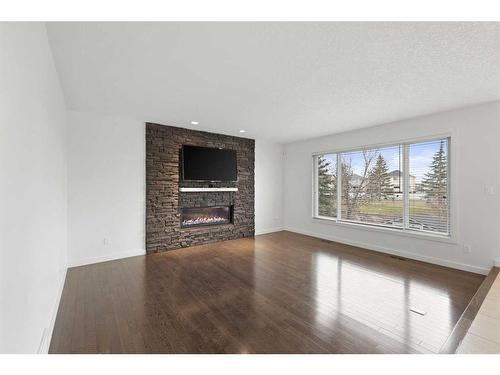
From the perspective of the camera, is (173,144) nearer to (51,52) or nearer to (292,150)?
(51,52)

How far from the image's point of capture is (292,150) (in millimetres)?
6398

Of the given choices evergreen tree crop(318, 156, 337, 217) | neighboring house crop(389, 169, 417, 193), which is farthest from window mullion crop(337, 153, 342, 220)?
neighboring house crop(389, 169, 417, 193)

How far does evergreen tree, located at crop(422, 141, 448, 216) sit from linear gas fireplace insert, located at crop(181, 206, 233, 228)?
158 inches

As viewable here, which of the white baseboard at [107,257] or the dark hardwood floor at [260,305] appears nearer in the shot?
the dark hardwood floor at [260,305]

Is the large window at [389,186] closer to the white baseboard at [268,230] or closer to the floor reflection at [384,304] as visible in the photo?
the white baseboard at [268,230]

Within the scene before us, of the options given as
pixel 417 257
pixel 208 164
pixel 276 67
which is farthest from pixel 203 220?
pixel 417 257

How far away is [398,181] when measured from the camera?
439 centimetres

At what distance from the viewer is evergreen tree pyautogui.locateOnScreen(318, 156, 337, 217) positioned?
5586mm

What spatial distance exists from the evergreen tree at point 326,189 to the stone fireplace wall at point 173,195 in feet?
7.18

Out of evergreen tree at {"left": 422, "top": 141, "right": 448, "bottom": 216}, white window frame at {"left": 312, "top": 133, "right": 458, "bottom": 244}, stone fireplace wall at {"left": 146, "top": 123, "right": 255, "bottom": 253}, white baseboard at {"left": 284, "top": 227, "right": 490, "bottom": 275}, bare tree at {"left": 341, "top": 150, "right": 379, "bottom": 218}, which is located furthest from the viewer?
bare tree at {"left": 341, "top": 150, "right": 379, "bottom": 218}

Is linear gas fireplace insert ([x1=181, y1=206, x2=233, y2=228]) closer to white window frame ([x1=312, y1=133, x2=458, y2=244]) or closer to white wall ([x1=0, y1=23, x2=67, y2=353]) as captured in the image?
white window frame ([x1=312, y1=133, x2=458, y2=244])

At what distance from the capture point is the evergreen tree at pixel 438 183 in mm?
3818

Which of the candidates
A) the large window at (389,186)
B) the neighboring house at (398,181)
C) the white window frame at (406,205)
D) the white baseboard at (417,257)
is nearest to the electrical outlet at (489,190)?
the white window frame at (406,205)

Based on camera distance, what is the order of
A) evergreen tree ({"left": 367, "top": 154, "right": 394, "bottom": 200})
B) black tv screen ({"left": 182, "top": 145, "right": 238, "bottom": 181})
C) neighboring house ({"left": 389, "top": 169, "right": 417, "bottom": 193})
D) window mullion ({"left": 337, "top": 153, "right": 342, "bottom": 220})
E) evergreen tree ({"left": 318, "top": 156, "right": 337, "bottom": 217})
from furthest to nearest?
evergreen tree ({"left": 318, "top": 156, "right": 337, "bottom": 217}) → window mullion ({"left": 337, "top": 153, "right": 342, "bottom": 220}) → black tv screen ({"left": 182, "top": 145, "right": 238, "bottom": 181}) → evergreen tree ({"left": 367, "top": 154, "right": 394, "bottom": 200}) → neighboring house ({"left": 389, "top": 169, "right": 417, "bottom": 193})
